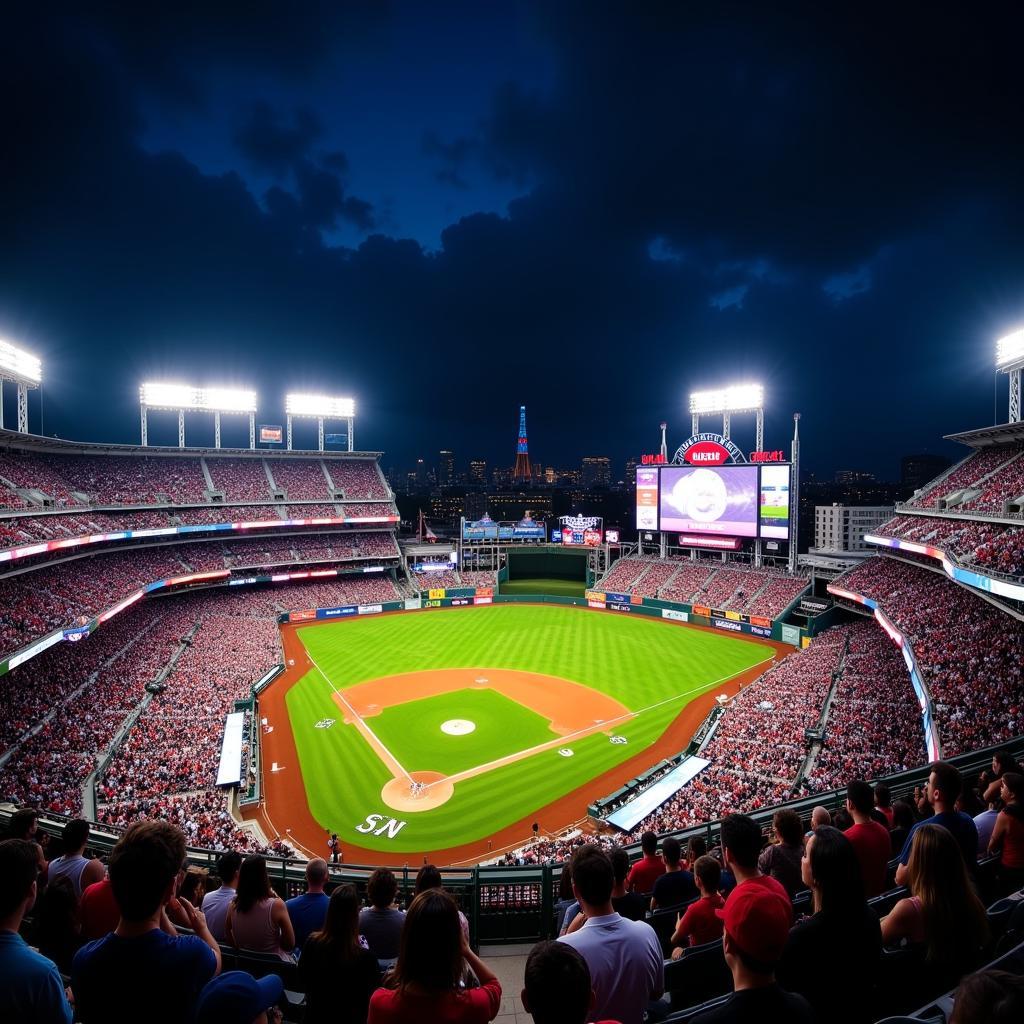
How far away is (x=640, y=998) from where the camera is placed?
11.7 ft

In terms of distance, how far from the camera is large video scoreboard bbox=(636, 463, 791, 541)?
161 feet

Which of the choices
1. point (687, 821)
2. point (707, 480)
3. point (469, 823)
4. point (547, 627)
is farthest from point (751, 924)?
point (707, 480)

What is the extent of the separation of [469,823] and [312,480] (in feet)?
162

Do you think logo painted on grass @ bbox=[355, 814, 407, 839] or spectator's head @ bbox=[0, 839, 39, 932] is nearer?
spectator's head @ bbox=[0, 839, 39, 932]

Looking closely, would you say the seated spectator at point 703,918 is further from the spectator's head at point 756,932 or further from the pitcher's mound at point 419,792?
the pitcher's mound at point 419,792

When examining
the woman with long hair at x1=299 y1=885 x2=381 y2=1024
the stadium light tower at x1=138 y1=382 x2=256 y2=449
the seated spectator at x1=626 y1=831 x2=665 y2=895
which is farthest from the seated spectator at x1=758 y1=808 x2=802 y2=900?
the stadium light tower at x1=138 y1=382 x2=256 y2=449

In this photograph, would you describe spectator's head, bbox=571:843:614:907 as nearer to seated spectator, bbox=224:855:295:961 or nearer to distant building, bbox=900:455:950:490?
seated spectator, bbox=224:855:295:961

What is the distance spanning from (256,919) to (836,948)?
471cm

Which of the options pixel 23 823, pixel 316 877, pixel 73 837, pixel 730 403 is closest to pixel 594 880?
pixel 316 877

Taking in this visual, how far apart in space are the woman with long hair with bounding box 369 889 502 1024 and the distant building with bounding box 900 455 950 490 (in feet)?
580

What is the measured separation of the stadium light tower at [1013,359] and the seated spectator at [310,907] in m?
39.0

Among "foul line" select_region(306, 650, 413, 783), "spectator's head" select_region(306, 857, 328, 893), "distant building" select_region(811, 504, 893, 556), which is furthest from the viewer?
"distant building" select_region(811, 504, 893, 556)

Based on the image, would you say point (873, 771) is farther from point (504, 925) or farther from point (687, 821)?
point (504, 925)

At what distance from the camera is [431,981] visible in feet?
9.73
